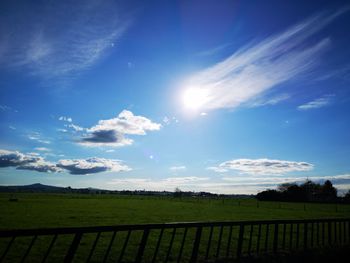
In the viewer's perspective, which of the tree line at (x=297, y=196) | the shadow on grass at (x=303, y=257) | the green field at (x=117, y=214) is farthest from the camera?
the tree line at (x=297, y=196)

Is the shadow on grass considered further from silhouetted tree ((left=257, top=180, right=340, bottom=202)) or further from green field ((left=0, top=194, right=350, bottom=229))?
silhouetted tree ((left=257, top=180, right=340, bottom=202))

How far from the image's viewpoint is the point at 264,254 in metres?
8.66

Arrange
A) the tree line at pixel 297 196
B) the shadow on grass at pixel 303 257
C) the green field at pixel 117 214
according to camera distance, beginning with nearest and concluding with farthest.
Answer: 1. the shadow on grass at pixel 303 257
2. the green field at pixel 117 214
3. the tree line at pixel 297 196

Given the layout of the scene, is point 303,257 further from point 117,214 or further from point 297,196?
point 297,196

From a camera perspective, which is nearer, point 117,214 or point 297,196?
point 117,214

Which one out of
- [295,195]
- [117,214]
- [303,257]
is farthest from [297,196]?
[303,257]

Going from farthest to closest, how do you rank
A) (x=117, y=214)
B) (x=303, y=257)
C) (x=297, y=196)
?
(x=297, y=196)
(x=117, y=214)
(x=303, y=257)

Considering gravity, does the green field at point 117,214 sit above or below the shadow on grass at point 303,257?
below

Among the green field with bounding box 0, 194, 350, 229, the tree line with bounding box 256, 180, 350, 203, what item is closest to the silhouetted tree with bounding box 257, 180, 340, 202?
the tree line with bounding box 256, 180, 350, 203

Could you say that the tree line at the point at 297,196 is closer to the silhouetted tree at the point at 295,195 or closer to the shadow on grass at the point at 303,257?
the silhouetted tree at the point at 295,195

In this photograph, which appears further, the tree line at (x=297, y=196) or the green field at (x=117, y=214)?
the tree line at (x=297, y=196)

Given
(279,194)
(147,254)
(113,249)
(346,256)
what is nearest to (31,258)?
(113,249)

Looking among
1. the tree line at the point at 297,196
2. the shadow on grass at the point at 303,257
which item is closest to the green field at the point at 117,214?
the shadow on grass at the point at 303,257

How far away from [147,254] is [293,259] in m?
5.53
